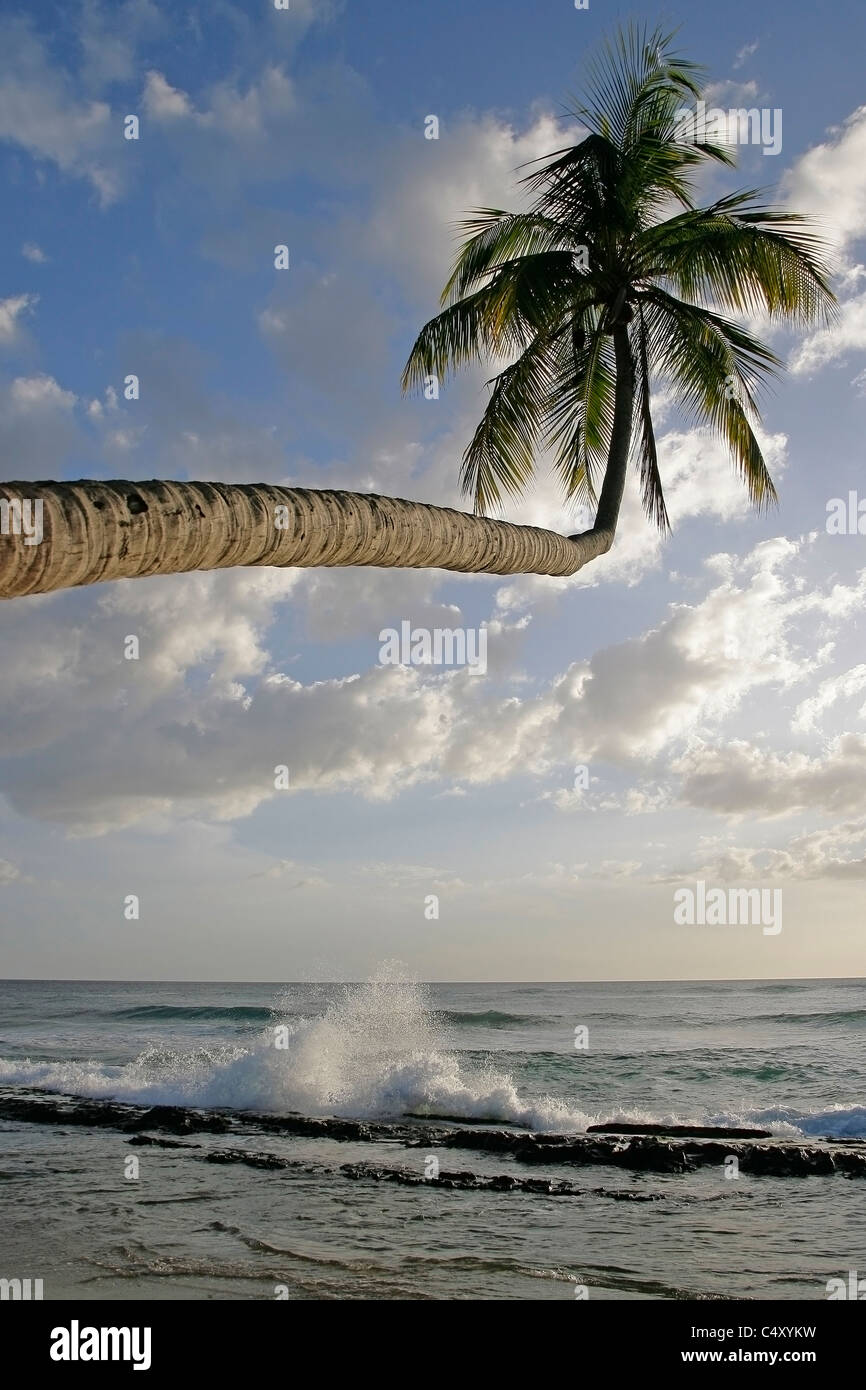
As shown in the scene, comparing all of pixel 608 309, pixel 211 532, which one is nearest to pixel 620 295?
pixel 608 309

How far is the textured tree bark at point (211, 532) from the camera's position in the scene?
3.19 m

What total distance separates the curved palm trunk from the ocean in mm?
5440

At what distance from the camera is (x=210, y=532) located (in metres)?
3.79

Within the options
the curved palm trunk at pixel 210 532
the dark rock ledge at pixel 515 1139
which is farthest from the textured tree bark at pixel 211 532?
the dark rock ledge at pixel 515 1139

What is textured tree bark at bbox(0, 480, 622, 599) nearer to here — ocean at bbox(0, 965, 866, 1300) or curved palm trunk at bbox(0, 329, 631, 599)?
curved palm trunk at bbox(0, 329, 631, 599)

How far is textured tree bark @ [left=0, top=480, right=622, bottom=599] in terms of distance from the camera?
319 cm

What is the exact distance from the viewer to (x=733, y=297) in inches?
346

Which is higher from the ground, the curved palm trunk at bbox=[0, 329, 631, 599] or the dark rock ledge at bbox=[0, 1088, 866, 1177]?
the curved palm trunk at bbox=[0, 329, 631, 599]

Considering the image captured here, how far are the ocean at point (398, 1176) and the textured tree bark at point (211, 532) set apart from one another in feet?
17.9

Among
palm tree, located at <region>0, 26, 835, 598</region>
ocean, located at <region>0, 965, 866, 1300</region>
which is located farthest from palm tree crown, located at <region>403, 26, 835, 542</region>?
ocean, located at <region>0, 965, 866, 1300</region>

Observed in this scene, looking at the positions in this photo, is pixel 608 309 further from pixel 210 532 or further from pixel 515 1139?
pixel 515 1139

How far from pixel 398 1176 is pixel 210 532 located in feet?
29.4

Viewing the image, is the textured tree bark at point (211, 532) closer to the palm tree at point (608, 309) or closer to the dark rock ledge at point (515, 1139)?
the palm tree at point (608, 309)

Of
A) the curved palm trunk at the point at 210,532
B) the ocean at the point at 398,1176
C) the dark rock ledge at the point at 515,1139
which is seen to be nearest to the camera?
the curved palm trunk at the point at 210,532
